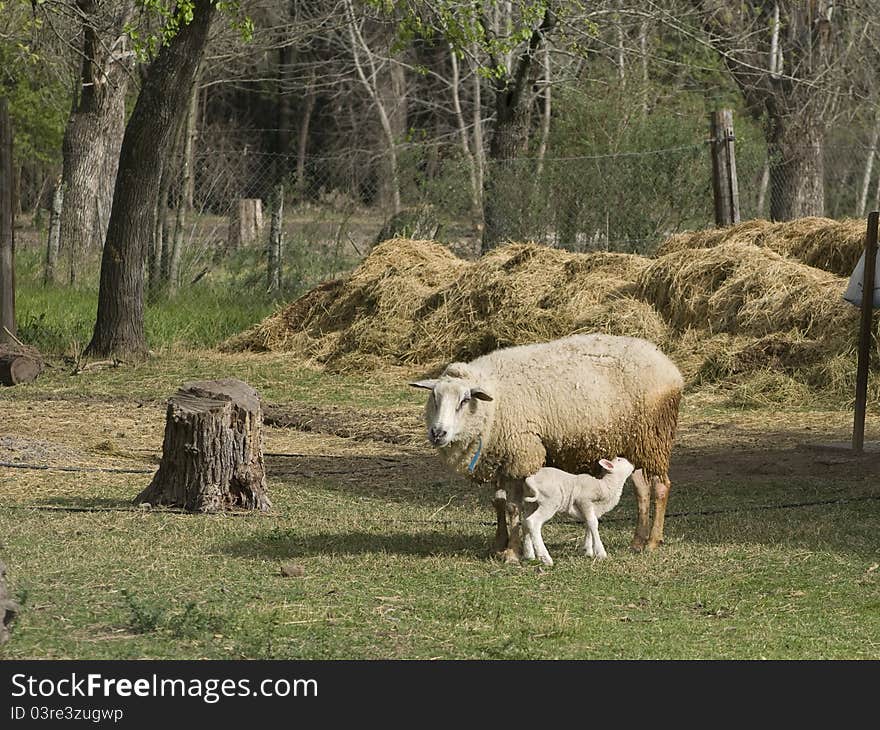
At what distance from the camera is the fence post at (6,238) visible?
16266mm

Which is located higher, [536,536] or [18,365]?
[18,365]

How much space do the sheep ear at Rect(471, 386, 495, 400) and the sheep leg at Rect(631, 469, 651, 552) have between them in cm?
110

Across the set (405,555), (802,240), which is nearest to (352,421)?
(405,555)

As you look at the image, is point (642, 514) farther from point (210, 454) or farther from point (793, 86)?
point (793, 86)

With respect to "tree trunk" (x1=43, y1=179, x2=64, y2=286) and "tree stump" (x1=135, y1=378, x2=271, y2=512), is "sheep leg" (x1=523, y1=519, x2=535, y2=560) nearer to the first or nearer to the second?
"tree stump" (x1=135, y1=378, x2=271, y2=512)

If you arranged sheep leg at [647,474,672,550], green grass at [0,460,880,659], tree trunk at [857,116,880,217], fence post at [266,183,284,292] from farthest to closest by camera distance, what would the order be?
tree trunk at [857,116,880,217], fence post at [266,183,284,292], sheep leg at [647,474,672,550], green grass at [0,460,880,659]

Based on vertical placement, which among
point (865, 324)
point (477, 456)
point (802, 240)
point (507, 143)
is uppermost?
point (507, 143)

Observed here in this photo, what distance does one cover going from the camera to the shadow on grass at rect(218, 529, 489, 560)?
7.86m

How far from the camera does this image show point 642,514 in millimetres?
7996

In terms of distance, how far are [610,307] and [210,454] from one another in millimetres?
7368

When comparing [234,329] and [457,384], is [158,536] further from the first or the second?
[234,329]

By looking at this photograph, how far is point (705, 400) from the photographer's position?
13.7 meters

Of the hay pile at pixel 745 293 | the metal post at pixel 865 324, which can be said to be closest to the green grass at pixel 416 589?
the metal post at pixel 865 324

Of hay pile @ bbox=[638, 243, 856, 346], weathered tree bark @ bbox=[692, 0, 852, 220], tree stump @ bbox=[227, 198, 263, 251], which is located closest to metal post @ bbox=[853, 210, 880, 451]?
hay pile @ bbox=[638, 243, 856, 346]
